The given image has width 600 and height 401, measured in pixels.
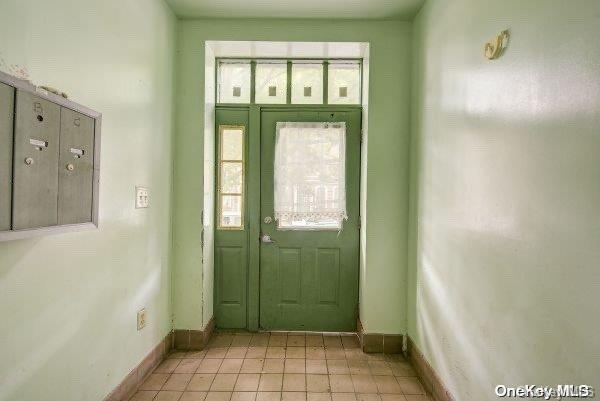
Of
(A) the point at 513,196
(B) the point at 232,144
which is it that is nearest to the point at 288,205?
(B) the point at 232,144

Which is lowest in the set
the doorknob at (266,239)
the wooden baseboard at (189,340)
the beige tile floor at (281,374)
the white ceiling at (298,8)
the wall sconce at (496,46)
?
the beige tile floor at (281,374)

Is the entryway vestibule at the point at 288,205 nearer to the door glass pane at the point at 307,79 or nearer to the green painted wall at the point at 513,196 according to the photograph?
the door glass pane at the point at 307,79

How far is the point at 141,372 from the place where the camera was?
2301 mm

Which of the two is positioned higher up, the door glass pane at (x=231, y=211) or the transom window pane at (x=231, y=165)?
the transom window pane at (x=231, y=165)

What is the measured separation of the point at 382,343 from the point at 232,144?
6.95ft

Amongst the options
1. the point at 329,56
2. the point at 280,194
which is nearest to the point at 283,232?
the point at 280,194

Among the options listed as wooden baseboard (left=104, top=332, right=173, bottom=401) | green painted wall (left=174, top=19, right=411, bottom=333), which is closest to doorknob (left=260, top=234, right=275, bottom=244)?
green painted wall (left=174, top=19, right=411, bottom=333)

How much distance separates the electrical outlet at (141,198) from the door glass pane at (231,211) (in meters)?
0.87

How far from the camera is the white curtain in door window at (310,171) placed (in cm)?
305

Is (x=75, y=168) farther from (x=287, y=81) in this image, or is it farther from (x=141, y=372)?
(x=287, y=81)

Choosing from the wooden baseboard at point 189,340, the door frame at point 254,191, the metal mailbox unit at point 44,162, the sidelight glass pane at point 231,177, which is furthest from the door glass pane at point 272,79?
the wooden baseboard at point 189,340

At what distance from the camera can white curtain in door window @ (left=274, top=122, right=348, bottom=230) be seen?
305 cm

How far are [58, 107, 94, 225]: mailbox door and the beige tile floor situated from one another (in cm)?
134

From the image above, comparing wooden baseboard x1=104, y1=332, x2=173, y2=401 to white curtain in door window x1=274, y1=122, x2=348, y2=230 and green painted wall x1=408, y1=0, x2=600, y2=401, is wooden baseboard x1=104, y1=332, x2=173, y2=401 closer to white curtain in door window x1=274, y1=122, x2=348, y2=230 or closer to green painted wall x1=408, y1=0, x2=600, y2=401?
white curtain in door window x1=274, y1=122, x2=348, y2=230
